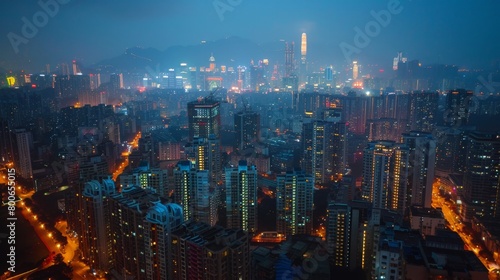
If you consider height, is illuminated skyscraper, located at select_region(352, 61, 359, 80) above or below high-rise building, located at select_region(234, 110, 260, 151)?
above

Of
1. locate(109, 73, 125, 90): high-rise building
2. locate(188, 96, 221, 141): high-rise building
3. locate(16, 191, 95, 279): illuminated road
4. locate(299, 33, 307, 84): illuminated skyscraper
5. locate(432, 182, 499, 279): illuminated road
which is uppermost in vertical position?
locate(299, 33, 307, 84): illuminated skyscraper

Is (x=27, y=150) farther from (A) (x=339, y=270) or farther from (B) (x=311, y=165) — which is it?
(A) (x=339, y=270)

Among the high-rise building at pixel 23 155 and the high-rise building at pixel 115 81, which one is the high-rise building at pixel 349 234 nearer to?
the high-rise building at pixel 23 155

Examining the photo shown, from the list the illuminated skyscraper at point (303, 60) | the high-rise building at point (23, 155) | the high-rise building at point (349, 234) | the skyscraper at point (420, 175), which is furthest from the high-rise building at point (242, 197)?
the illuminated skyscraper at point (303, 60)

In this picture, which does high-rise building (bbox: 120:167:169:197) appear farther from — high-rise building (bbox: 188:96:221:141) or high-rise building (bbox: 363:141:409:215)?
high-rise building (bbox: 188:96:221:141)

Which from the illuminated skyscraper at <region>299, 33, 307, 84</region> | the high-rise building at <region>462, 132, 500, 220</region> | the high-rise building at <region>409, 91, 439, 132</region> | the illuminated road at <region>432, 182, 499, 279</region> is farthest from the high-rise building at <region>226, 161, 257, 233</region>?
the illuminated skyscraper at <region>299, 33, 307, 84</region>

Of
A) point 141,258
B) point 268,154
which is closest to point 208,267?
point 141,258

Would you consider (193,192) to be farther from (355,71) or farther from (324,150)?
(355,71)
